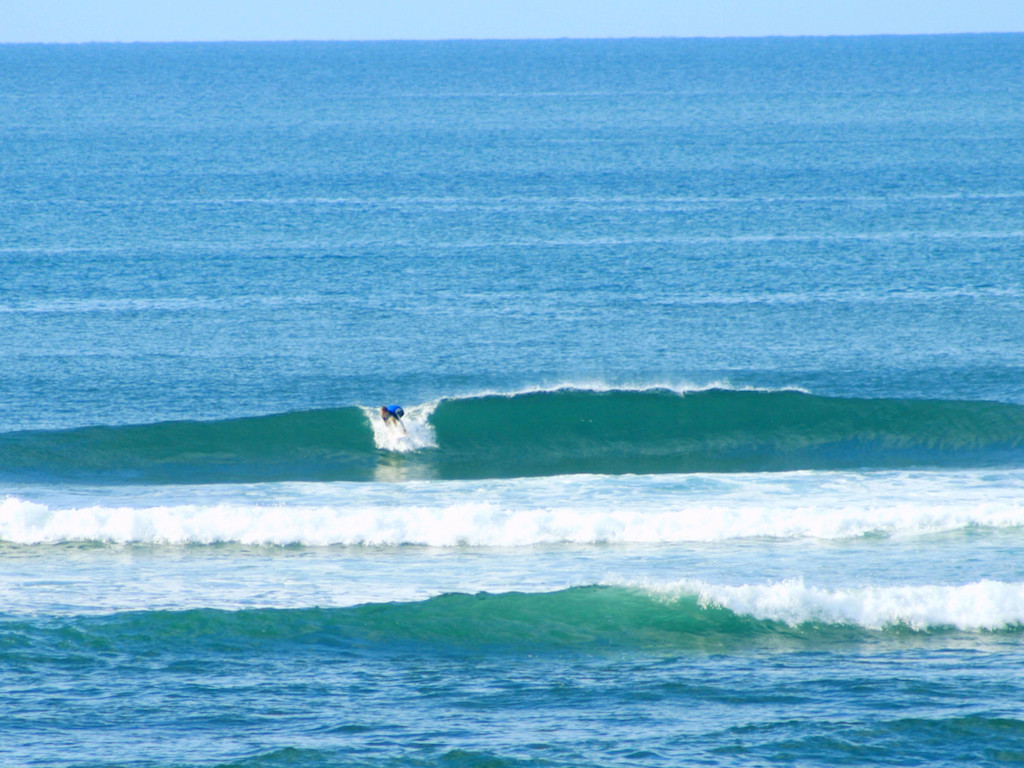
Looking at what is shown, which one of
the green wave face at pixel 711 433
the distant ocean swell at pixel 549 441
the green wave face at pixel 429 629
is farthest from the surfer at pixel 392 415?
the green wave face at pixel 429 629

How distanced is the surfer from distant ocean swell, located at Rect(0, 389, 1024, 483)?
0.30 m

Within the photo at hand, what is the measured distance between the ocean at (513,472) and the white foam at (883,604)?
4 cm

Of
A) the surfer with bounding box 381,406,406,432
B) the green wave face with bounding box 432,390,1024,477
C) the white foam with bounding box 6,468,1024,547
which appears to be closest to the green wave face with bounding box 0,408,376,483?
the surfer with bounding box 381,406,406,432

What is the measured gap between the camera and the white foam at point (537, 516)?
59.2 ft

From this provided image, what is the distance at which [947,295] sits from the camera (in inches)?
1415

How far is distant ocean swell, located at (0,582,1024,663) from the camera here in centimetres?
1377

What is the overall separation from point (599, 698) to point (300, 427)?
14059 millimetres

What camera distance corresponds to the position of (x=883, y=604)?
1439cm

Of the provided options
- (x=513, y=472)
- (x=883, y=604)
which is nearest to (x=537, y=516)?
(x=513, y=472)

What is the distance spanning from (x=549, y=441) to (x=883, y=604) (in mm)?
11291

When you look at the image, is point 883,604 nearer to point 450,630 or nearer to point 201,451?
point 450,630

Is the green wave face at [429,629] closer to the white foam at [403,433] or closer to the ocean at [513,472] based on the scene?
the ocean at [513,472]

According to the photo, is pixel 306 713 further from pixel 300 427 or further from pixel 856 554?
pixel 300 427

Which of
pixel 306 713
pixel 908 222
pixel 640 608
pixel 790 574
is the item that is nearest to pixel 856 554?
pixel 790 574
